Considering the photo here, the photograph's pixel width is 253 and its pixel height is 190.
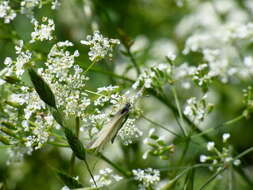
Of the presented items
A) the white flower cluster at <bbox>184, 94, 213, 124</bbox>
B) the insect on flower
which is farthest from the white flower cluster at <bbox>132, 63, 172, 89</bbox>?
the insect on flower

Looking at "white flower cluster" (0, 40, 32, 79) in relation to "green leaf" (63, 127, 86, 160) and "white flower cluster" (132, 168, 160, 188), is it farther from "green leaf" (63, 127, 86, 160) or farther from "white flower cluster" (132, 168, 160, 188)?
"white flower cluster" (132, 168, 160, 188)

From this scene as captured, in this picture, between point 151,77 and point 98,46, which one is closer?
point 98,46

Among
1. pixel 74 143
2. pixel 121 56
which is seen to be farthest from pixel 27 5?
pixel 121 56

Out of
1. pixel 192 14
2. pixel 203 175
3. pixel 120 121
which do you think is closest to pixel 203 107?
pixel 120 121

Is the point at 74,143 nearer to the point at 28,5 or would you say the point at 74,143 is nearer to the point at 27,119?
the point at 27,119

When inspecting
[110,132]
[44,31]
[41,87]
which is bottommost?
[110,132]

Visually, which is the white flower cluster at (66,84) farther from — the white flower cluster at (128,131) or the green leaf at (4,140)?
the green leaf at (4,140)

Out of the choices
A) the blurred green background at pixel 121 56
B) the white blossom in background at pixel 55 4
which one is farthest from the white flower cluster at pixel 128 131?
the blurred green background at pixel 121 56

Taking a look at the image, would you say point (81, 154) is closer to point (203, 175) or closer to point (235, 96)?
point (203, 175)

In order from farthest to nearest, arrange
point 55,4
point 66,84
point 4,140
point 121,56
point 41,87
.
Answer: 1. point 121,56
2. point 55,4
3. point 4,140
4. point 66,84
5. point 41,87
